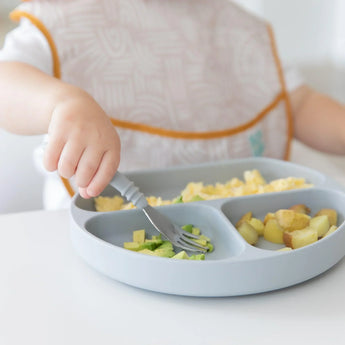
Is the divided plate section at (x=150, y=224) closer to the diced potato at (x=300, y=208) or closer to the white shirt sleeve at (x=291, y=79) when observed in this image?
the diced potato at (x=300, y=208)

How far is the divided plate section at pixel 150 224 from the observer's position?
0.58m

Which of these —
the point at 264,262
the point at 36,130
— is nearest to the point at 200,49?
the point at 36,130

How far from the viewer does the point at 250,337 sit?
1.44 feet

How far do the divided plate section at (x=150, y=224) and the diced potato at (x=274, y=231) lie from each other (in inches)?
1.9

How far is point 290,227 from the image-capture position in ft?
1.91

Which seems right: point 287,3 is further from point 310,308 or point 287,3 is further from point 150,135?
point 310,308

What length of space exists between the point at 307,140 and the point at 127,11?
366mm

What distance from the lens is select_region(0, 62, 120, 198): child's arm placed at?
0.53 meters

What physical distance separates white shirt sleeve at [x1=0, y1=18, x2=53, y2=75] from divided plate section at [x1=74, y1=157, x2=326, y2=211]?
8.5 inches

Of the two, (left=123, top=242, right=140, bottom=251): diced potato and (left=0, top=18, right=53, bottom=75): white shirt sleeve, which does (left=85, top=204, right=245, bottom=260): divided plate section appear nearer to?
(left=123, top=242, right=140, bottom=251): diced potato

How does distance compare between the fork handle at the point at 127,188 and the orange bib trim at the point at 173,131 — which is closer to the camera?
the fork handle at the point at 127,188

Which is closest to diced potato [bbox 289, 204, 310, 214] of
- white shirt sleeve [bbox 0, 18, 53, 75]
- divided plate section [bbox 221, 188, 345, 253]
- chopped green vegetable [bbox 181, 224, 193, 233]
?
divided plate section [bbox 221, 188, 345, 253]

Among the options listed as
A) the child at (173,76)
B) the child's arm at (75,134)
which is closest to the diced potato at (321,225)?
the child's arm at (75,134)

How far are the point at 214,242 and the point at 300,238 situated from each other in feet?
0.28
